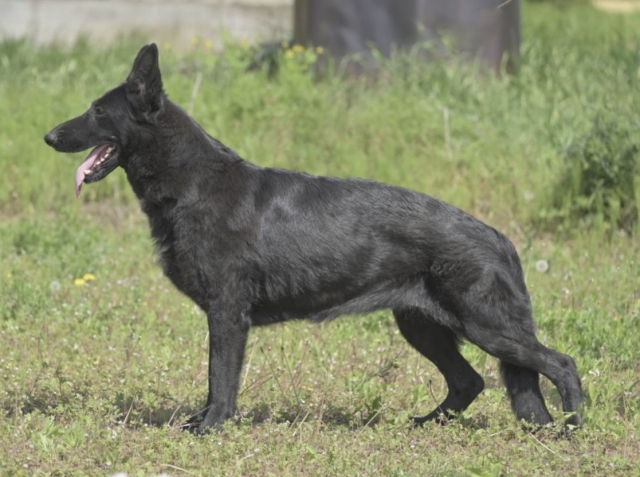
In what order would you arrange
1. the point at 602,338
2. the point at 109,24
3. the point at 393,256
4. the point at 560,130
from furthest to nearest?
the point at 109,24, the point at 560,130, the point at 602,338, the point at 393,256

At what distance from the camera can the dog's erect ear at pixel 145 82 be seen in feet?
16.2

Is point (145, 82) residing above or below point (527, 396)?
above

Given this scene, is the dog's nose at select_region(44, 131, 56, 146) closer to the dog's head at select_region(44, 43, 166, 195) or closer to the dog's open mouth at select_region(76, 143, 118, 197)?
Answer: the dog's head at select_region(44, 43, 166, 195)

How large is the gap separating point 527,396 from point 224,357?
144cm

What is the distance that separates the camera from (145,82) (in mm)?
4996

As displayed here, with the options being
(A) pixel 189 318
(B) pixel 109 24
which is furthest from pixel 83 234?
(B) pixel 109 24

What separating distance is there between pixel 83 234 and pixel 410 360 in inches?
121

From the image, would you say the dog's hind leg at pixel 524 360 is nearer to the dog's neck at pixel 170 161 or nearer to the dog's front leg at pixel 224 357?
the dog's front leg at pixel 224 357

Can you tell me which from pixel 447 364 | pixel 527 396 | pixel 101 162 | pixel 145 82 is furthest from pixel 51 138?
pixel 527 396

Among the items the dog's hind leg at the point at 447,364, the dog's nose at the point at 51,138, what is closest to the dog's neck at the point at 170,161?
the dog's nose at the point at 51,138

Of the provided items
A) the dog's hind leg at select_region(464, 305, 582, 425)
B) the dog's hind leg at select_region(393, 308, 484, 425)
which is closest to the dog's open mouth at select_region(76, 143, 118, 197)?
the dog's hind leg at select_region(393, 308, 484, 425)

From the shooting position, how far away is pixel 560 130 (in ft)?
30.1

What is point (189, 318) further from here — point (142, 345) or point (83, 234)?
point (83, 234)

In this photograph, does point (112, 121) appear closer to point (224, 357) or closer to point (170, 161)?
point (170, 161)
